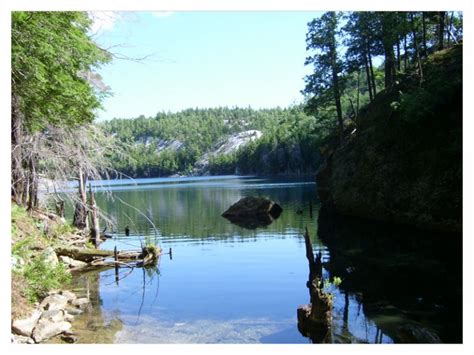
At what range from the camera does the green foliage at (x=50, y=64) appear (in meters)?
12.5

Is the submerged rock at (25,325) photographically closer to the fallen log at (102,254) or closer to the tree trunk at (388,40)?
the fallen log at (102,254)

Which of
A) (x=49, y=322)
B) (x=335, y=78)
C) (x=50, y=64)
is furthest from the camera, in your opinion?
(x=335, y=78)

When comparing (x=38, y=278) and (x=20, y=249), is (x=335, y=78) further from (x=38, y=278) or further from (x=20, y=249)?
(x=20, y=249)

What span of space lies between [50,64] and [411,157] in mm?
21332

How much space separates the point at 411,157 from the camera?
2856 centimetres

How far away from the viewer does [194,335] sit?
12.8m

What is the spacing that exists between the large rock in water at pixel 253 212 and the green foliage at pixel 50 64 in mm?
23331

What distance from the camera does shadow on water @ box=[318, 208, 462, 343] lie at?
12406 mm

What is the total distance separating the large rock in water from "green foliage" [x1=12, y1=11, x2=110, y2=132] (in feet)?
76.5

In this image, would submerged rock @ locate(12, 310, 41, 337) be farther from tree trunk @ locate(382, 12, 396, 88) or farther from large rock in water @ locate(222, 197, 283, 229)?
tree trunk @ locate(382, 12, 396, 88)

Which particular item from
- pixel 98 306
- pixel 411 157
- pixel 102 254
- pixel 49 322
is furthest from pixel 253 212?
pixel 49 322

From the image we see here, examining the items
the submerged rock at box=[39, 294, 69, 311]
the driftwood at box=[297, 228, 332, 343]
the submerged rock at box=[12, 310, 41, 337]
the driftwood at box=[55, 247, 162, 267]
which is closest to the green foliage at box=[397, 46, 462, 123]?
the driftwood at box=[55, 247, 162, 267]

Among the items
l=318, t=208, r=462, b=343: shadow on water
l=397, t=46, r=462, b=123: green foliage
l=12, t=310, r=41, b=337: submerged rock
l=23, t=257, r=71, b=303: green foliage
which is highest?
l=397, t=46, r=462, b=123: green foliage

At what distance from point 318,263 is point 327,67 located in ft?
104
